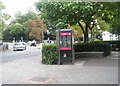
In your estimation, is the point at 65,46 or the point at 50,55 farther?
the point at 65,46

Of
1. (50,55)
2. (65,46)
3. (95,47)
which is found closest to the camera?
(50,55)

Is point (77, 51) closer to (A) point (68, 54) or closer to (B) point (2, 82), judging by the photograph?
(A) point (68, 54)

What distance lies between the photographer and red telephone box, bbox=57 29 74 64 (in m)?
18.5

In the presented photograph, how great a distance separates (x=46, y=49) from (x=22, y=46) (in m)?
30.3

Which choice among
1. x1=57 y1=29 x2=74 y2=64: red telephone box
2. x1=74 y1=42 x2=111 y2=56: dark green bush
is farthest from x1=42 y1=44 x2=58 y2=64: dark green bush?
x1=74 y1=42 x2=111 y2=56: dark green bush

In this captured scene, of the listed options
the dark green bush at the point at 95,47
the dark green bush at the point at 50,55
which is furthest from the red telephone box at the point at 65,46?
the dark green bush at the point at 95,47

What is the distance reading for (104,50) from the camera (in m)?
24.1

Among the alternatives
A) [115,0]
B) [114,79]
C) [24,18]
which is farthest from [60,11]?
[24,18]

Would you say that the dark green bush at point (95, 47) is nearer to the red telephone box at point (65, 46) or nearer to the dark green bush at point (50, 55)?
the red telephone box at point (65, 46)

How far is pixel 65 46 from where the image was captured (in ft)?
61.3

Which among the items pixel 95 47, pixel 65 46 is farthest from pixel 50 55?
pixel 95 47

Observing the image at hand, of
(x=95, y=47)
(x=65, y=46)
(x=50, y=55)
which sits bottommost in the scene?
(x=50, y=55)

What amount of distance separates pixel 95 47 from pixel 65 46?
7203 mm

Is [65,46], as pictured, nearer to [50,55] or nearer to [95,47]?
[50,55]
